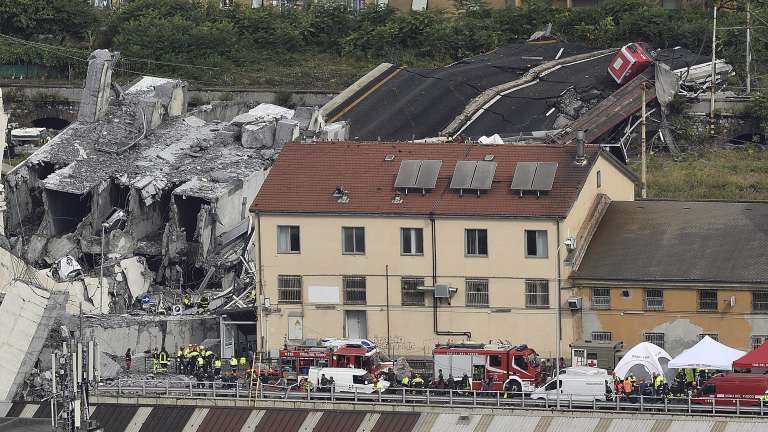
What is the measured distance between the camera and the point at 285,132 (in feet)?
323

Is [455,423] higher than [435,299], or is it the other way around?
[435,299]

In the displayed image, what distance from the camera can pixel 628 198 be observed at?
290 ft

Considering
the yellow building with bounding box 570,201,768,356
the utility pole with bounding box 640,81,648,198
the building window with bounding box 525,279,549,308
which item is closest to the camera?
the yellow building with bounding box 570,201,768,356

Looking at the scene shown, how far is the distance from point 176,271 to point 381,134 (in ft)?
49.2

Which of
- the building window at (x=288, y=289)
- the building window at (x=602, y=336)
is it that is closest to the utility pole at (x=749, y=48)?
the building window at (x=602, y=336)

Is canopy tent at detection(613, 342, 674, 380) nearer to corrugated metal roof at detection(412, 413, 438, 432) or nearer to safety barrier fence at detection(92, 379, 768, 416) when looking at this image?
safety barrier fence at detection(92, 379, 768, 416)

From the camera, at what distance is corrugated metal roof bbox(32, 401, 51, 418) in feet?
254

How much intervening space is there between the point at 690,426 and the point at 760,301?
29.4 ft

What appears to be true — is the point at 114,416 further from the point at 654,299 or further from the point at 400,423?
the point at 654,299

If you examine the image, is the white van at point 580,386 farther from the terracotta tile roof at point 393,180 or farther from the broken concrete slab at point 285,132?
the broken concrete slab at point 285,132

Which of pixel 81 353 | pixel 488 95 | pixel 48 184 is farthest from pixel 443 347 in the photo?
pixel 488 95

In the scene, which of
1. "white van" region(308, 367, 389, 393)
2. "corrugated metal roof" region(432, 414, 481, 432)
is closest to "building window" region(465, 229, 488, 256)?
"white van" region(308, 367, 389, 393)

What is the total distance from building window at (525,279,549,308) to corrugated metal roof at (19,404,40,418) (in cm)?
1644

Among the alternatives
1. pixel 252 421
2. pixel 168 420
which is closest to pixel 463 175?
pixel 252 421
